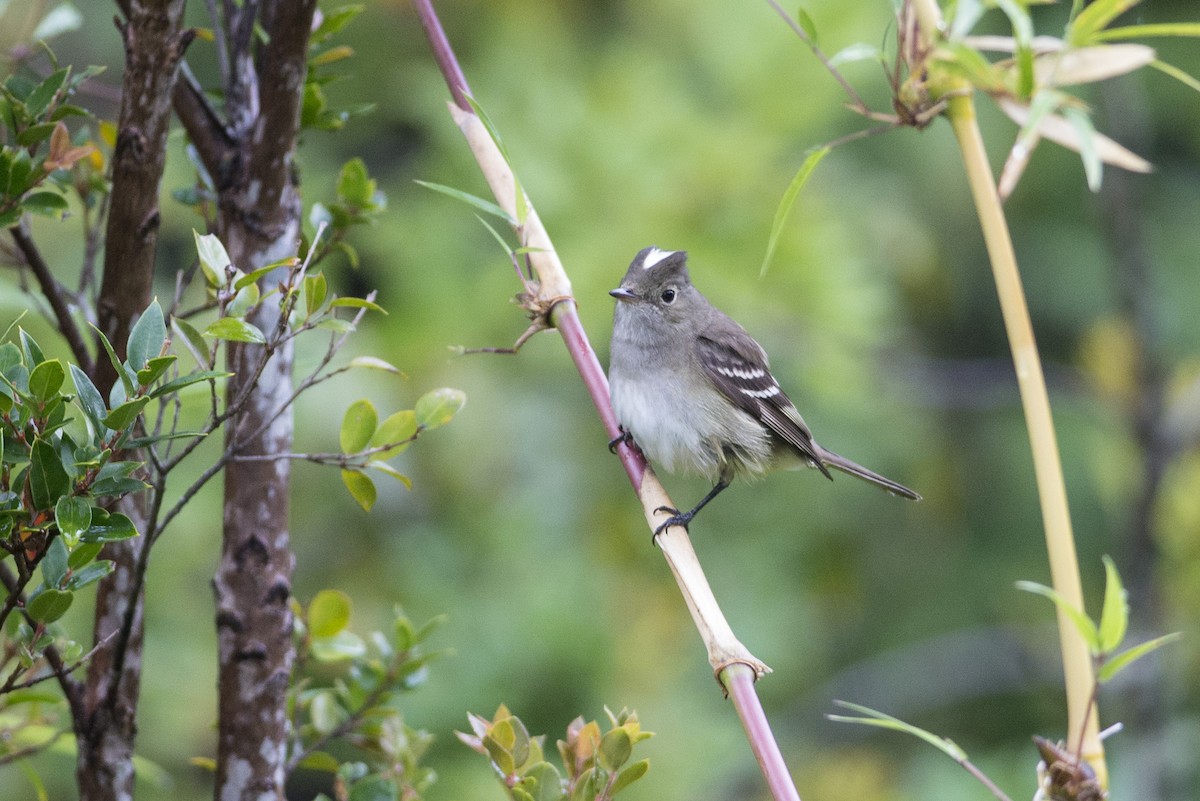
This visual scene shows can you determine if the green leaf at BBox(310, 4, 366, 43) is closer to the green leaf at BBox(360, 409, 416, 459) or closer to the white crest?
the green leaf at BBox(360, 409, 416, 459)

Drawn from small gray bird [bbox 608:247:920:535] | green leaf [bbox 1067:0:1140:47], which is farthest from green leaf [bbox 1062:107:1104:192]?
small gray bird [bbox 608:247:920:535]

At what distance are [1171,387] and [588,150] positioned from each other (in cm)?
240

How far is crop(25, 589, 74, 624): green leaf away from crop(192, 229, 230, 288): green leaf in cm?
40

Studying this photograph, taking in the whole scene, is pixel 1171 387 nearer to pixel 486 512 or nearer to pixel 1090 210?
pixel 1090 210

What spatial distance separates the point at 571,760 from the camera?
5.08 ft

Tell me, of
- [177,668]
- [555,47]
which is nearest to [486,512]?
[177,668]

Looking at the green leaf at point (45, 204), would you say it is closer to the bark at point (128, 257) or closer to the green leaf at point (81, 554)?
the bark at point (128, 257)

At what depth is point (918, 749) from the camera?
19.2 ft

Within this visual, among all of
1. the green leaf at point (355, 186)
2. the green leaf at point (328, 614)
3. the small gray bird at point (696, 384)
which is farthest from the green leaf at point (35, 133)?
the small gray bird at point (696, 384)

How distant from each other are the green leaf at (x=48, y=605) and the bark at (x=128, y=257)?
0.78 feet

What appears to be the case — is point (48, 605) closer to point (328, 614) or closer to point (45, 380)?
point (45, 380)

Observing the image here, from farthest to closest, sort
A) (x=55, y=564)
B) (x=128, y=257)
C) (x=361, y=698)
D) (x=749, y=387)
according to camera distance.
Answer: (x=749, y=387)
(x=361, y=698)
(x=128, y=257)
(x=55, y=564)

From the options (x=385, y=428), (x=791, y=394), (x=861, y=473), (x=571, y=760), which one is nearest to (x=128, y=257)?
(x=385, y=428)

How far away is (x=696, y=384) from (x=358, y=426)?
1.74 m
